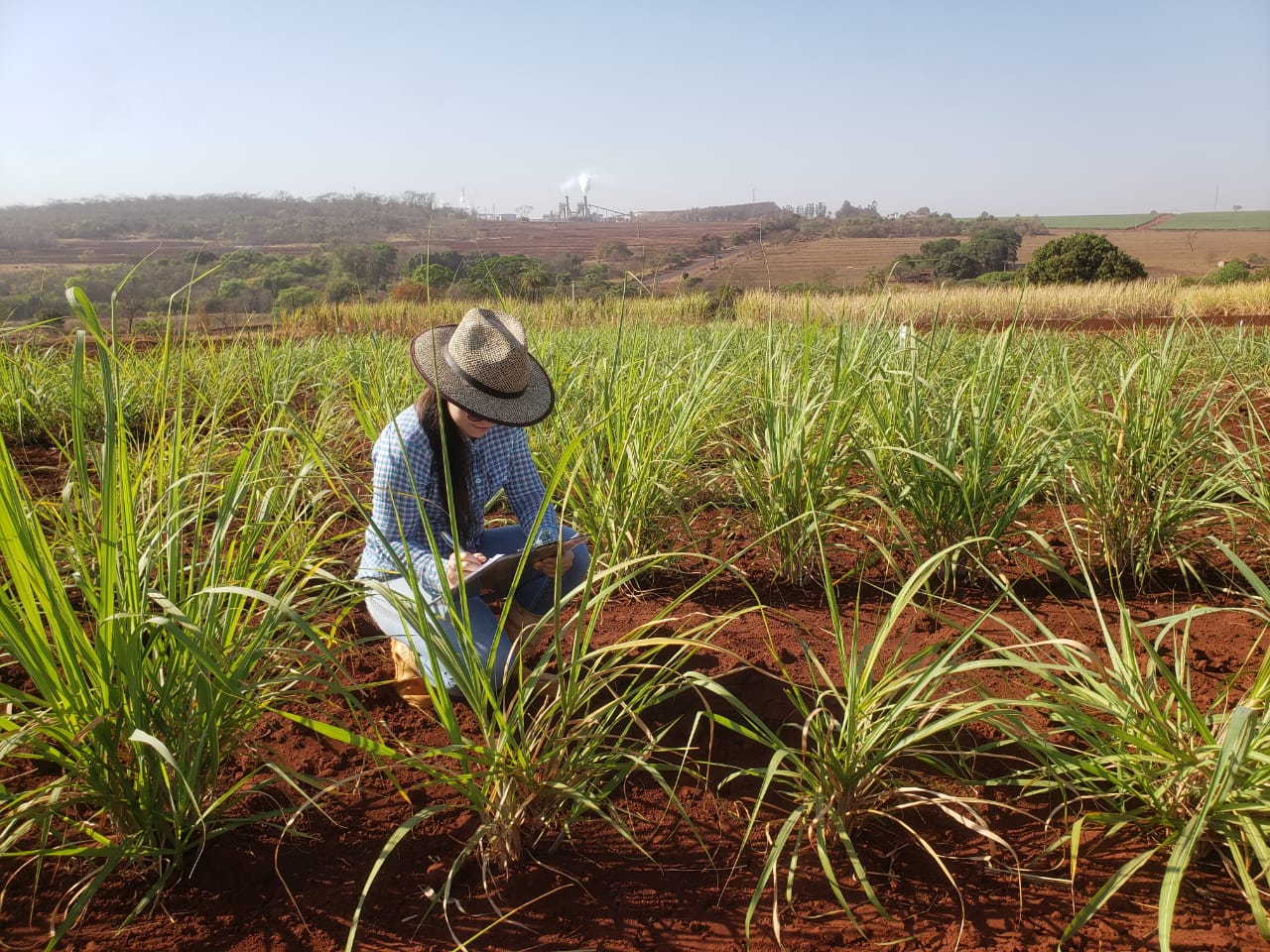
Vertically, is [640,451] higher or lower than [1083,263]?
lower

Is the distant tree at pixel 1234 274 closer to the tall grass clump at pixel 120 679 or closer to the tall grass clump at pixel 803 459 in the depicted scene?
the tall grass clump at pixel 803 459

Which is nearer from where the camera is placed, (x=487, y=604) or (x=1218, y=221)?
(x=487, y=604)

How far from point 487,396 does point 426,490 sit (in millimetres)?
330

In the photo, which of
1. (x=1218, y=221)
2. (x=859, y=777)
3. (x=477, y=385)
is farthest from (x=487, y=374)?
(x=1218, y=221)

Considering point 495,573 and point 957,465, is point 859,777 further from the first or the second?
point 957,465

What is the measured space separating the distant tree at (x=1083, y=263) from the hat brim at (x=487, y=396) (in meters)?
23.9

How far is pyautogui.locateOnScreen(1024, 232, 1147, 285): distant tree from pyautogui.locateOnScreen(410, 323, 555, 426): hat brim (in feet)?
78.3

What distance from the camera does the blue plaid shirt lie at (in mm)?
1812

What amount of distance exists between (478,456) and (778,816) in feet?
3.91

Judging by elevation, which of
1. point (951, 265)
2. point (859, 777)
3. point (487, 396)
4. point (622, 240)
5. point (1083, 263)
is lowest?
point (859, 777)

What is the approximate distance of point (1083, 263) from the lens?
22422 millimetres

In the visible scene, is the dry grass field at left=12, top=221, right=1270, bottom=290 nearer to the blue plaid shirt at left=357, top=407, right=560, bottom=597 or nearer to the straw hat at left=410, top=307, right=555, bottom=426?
the straw hat at left=410, top=307, right=555, bottom=426

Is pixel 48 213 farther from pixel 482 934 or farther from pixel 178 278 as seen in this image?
pixel 482 934

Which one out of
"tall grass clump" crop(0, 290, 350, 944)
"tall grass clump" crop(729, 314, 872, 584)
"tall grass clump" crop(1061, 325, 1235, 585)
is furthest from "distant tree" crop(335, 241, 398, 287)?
"tall grass clump" crop(1061, 325, 1235, 585)
